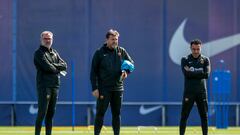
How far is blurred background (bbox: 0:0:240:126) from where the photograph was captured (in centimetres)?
2083

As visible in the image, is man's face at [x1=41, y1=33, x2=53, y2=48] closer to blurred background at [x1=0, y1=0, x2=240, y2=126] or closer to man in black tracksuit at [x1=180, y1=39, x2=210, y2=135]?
man in black tracksuit at [x1=180, y1=39, x2=210, y2=135]

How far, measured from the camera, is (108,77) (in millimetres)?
12352

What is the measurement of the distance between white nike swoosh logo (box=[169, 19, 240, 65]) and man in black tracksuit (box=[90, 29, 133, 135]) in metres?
8.63

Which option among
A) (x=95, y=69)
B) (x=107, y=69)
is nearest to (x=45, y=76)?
(x=95, y=69)

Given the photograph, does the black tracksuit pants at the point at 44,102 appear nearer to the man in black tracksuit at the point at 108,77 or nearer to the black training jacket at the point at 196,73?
the man in black tracksuit at the point at 108,77

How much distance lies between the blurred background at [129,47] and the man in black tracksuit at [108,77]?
8.23 m

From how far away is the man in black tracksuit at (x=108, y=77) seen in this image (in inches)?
486

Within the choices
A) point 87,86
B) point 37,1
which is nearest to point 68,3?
point 37,1

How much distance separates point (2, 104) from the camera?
20844mm

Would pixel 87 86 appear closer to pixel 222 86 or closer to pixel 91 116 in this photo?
pixel 91 116

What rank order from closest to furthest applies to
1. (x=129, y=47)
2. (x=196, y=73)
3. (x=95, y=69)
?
(x=95, y=69) → (x=196, y=73) → (x=129, y=47)

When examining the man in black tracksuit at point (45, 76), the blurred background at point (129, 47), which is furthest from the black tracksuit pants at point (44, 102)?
the blurred background at point (129, 47)

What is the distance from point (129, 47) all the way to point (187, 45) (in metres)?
1.66

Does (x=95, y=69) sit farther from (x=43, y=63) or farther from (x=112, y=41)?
(x=43, y=63)
